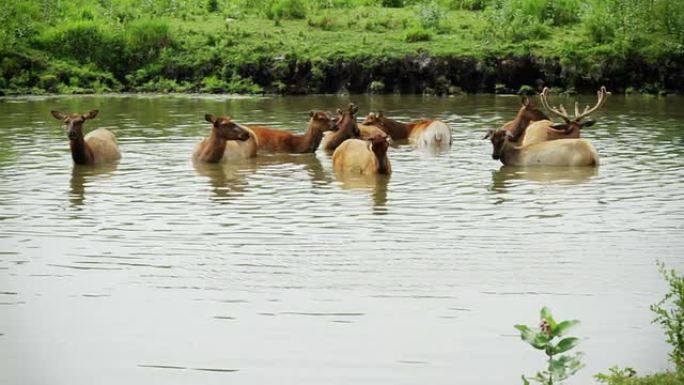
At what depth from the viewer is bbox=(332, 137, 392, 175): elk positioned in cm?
1695

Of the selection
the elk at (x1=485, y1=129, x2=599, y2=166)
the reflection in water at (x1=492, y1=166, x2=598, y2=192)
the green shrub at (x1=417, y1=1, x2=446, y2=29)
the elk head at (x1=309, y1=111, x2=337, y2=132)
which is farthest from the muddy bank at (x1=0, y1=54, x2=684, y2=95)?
the reflection in water at (x1=492, y1=166, x2=598, y2=192)

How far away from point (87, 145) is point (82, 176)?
141cm

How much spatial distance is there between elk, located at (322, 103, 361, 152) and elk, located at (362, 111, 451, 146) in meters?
1.00

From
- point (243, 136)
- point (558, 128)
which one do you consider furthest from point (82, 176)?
point (558, 128)

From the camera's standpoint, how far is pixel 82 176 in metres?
17.6

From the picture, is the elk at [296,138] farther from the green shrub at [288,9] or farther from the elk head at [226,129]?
the green shrub at [288,9]

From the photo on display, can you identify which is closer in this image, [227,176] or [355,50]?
[227,176]

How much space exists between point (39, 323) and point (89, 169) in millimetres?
9003

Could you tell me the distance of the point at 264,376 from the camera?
8156mm

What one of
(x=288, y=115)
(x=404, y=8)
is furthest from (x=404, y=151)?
(x=404, y=8)

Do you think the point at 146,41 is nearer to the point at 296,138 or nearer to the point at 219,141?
the point at 296,138

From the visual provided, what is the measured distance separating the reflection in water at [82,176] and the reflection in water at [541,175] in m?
4.73

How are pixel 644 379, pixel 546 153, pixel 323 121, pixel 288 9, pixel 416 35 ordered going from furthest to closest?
pixel 288 9 → pixel 416 35 → pixel 323 121 → pixel 546 153 → pixel 644 379

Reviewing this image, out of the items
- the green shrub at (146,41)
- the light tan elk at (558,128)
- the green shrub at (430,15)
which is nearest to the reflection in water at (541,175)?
the light tan elk at (558,128)
